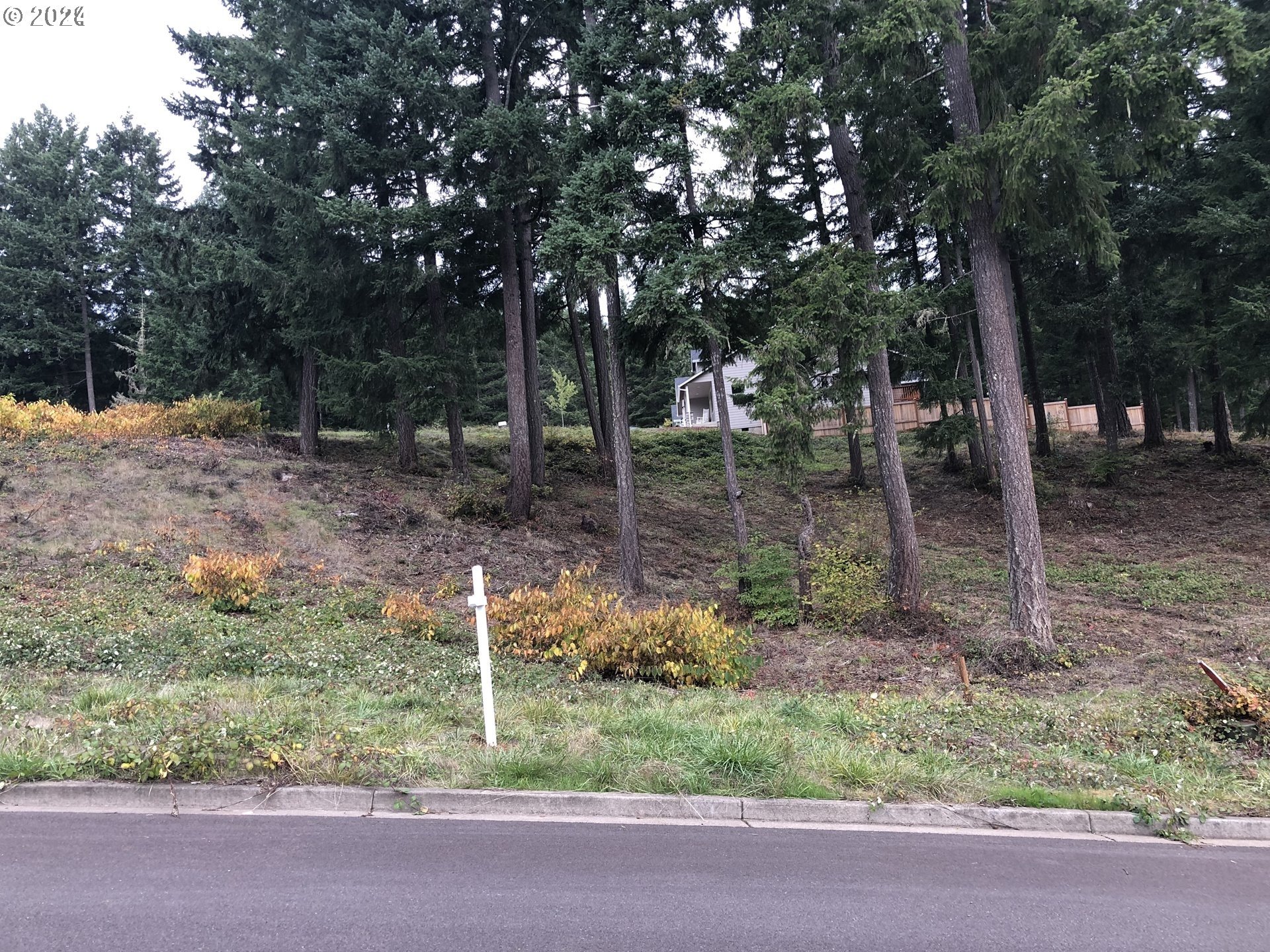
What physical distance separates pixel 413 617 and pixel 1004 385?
31.5ft

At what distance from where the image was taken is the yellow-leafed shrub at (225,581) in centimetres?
1095

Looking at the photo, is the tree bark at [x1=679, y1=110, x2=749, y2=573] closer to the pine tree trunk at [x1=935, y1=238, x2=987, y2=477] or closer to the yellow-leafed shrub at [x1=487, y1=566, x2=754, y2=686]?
the yellow-leafed shrub at [x1=487, y1=566, x2=754, y2=686]

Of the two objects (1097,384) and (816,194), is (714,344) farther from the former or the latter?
(1097,384)

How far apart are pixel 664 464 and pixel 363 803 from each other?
→ 24217 millimetres

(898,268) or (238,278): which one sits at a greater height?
(238,278)

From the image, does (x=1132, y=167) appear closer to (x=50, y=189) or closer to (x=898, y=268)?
(x=898, y=268)

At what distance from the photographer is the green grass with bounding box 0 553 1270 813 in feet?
18.3

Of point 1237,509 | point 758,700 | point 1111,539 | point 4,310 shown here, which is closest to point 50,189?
point 4,310

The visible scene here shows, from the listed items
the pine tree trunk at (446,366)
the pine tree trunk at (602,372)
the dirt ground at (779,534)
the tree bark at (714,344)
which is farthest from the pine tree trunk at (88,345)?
the tree bark at (714,344)

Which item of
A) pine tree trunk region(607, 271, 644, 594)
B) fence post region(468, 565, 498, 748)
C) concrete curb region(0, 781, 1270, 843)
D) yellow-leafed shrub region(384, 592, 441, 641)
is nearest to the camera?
concrete curb region(0, 781, 1270, 843)

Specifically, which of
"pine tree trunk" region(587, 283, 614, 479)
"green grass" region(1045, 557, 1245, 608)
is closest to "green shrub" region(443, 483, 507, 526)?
"pine tree trunk" region(587, 283, 614, 479)

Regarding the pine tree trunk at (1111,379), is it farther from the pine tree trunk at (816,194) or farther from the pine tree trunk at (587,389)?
the pine tree trunk at (587,389)

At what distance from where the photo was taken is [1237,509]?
1980cm

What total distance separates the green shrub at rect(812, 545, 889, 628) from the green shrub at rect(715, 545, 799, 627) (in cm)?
45
